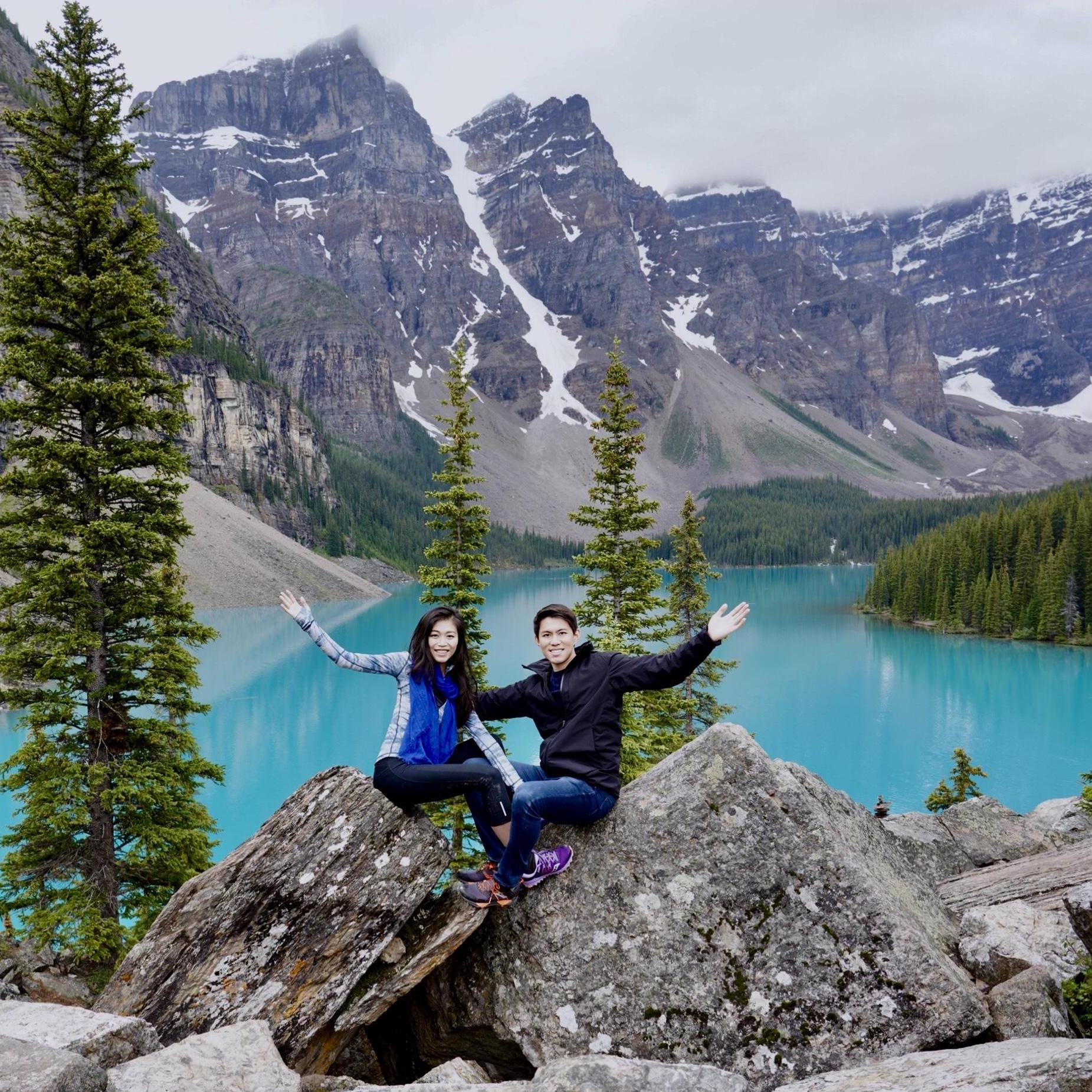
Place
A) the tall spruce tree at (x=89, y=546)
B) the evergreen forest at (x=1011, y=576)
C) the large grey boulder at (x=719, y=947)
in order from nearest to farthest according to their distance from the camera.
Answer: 1. the large grey boulder at (x=719, y=947)
2. the tall spruce tree at (x=89, y=546)
3. the evergreen forest at (x=1011, y=576)

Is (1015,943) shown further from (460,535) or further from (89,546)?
(460,535)

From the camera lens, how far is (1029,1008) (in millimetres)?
5801

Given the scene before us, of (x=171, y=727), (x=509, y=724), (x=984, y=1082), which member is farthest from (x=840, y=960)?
(x=509, y=724)

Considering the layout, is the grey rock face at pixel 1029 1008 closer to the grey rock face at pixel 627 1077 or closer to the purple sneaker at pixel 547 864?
the grey rock face at pixel 627 1077

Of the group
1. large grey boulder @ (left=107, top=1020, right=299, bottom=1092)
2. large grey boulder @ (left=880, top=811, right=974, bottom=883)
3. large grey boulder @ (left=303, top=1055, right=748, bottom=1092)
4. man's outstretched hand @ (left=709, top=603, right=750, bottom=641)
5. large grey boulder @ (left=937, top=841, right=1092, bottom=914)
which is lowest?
large grey boulder @ (left=880, top=811, right=974, bottom=883)

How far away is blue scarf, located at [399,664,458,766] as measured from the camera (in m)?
7.23

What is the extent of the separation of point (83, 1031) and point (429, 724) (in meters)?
3.36

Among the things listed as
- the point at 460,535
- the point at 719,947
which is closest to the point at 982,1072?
the point at 719,947

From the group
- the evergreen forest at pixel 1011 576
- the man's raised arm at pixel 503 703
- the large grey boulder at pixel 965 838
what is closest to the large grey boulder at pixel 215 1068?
the man's raised arm at pixel 503 703

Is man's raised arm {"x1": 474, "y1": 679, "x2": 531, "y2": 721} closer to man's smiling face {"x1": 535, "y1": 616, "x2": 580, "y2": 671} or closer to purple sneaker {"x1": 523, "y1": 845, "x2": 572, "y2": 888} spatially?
man's smiling face {"x1": 535, "y1": 616, "x2": 580, "y2": 671}

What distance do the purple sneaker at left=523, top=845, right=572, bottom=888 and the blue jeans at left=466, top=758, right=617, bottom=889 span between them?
134mm

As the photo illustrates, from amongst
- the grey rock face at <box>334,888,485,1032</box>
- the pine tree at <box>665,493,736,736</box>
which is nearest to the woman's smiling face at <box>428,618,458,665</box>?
the grey rock face at <box>334,888,485,1032</box>

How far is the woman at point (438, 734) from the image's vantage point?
7000mm

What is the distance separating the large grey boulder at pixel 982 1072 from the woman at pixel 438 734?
127 inches
